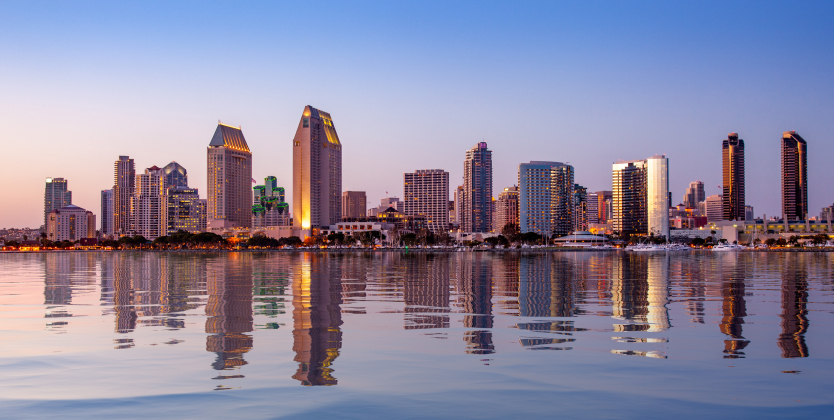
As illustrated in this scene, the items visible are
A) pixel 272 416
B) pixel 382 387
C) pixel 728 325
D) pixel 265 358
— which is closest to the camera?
pixel 272 416

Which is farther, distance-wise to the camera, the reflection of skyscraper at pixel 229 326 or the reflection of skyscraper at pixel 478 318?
the reflection of skyscraper at pixel 478 318

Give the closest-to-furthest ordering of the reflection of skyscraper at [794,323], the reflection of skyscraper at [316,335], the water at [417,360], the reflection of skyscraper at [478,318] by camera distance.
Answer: the water at [417,360] → the reflection of skyscraper at [316,335] → the reflection of skyscraper at [794,323] → the reflection of skyscraper at [478,318]

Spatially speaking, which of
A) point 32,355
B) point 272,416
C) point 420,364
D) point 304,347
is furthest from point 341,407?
point 32,355

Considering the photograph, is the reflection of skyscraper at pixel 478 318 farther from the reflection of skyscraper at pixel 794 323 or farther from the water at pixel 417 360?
the reflection of skyscraper at pixel 794 323

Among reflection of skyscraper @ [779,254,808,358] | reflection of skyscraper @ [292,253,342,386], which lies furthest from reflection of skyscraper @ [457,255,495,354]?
reflection of skyscraper @ [779,254,808,358]

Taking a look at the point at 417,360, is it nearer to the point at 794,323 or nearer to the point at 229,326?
the point at 229,326

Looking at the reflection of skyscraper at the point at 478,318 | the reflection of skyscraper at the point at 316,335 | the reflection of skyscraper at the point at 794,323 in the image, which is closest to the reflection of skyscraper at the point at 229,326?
the reflection of skyscraper at the point at 316,335

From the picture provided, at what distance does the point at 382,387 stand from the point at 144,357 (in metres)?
7.79

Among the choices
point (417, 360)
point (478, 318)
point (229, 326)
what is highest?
point (417, 360)

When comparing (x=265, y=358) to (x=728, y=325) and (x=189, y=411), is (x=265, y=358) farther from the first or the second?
(x=728, y=325)

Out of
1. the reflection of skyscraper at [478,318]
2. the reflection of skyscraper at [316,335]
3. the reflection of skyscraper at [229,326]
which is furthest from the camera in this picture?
the reflection of skyscraper at [478,318]

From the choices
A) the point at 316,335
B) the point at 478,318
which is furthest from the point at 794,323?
the point at 316,335

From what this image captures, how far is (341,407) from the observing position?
11.7 meters

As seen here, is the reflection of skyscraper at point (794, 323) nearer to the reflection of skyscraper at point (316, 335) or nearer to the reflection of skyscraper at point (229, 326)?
the reflection of skyscraper at point (316, 335)
